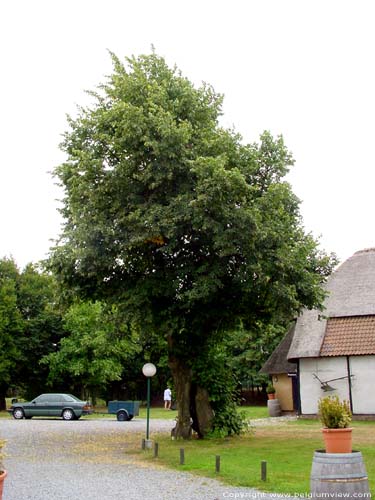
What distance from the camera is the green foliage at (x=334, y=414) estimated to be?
10.3 metres

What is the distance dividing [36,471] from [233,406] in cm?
942

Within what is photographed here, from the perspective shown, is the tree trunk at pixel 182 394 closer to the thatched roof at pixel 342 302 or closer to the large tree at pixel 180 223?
the large tree at pixel 180 223

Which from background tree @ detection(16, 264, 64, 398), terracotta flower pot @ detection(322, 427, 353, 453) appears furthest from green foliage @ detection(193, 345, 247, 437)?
background tree @ detection(16, 264, 64, 398)

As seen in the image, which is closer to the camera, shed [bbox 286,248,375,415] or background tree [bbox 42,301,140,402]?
shed [bbox 286,248,375,415]

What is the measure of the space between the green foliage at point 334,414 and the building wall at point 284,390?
92.3ft

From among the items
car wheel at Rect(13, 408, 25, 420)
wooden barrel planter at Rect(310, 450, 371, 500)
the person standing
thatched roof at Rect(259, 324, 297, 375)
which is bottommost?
wooden barrel planter at Rect(310, 450, 371, 500)

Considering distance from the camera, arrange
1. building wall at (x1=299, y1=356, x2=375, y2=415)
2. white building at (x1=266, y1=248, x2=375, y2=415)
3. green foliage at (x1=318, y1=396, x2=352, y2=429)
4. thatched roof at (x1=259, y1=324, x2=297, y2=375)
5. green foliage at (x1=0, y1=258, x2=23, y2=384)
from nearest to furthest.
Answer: green foliage at (x1=318, y1=396, x2=352, y2=429) < building wall at (x1=299, y1=356, x2=375, y2=415) < white building at (x1=266, y1=248, x2=375, y2=415) < thatched roof at (x1=259, y1=324, x2=297, y2=375) < green foliage at (x1=0, y1=258, x2=23, y2=384)

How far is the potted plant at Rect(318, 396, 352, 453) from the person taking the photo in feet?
32.7

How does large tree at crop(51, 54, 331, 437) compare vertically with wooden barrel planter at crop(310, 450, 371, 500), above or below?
above

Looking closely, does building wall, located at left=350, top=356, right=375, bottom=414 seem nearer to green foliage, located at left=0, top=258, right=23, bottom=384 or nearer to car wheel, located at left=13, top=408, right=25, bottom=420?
car wheel, located at left=13, top=408, right=25, bottom=420

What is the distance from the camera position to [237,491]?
12.0 metres

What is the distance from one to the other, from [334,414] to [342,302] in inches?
947

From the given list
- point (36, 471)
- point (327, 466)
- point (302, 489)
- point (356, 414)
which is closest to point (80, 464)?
point (36, 471)

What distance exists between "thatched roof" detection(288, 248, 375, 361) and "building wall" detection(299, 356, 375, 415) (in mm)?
781
